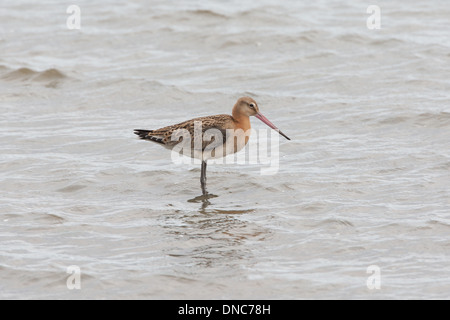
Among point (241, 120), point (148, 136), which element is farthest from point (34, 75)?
point (241, 120)

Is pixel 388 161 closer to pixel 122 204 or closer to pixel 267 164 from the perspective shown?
pixel 267 164

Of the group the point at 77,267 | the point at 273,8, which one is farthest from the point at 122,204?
the point at 273,8

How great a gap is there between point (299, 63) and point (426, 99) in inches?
115

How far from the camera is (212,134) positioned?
9.91 m

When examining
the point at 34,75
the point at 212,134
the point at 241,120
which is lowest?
the point at 212,134

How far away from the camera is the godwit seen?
9.90 metres

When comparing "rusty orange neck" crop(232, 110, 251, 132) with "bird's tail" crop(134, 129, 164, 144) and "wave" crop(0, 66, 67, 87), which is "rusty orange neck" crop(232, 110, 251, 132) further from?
"wave" crop(0, 66, 67, 87)

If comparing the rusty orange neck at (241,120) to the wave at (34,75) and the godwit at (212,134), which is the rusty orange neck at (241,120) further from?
the wave at (34,75)

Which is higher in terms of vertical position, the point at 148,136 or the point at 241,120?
the point at 241,120

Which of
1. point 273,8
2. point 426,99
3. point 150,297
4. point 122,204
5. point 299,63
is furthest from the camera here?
point 273,8

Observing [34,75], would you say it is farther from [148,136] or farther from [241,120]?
[241,120]

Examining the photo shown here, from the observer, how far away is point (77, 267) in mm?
7539

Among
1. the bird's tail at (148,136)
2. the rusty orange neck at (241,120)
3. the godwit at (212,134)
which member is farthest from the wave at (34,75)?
the rusty orange neck at (241,120)

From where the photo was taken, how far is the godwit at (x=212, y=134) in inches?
390
